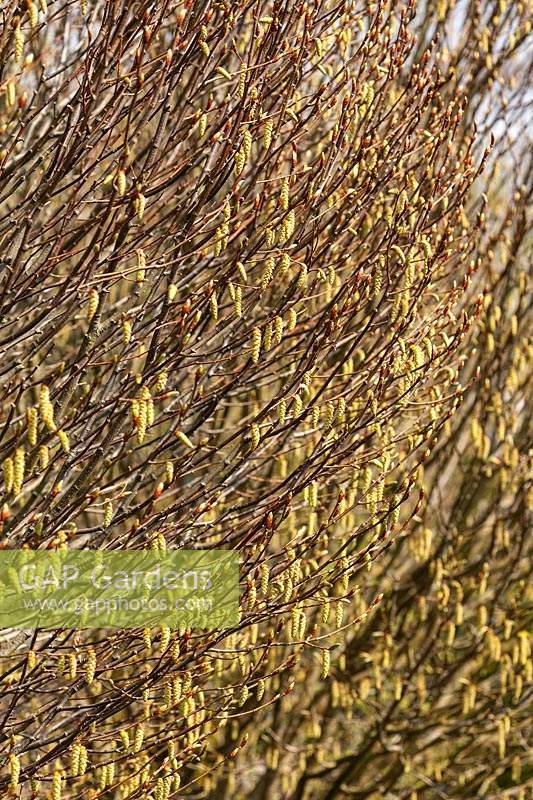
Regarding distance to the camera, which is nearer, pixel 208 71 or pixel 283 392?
pixel 283 392

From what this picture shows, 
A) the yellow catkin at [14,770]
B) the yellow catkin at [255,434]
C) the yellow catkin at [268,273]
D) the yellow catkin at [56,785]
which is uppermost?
the yellow catkin at [268,273]

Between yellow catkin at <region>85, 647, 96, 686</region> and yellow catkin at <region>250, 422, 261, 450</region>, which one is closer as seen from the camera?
yellow catkin at <region>85, 647, 96, 686</region>

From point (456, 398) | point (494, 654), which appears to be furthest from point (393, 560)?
point (456, 398)

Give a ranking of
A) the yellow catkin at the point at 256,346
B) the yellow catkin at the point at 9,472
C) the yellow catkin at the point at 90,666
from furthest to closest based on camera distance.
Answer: the yellow catkin at the point at 256,346, the yellow catkin at the point at 90,666, the yellow catkin at the point at 9,472

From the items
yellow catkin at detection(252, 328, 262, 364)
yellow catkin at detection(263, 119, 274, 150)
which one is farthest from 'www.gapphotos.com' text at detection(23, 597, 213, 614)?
yellow catkin at detection(263, 119, 274, 150)

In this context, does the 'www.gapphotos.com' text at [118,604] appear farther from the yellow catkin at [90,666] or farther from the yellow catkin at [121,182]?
the yellow catkin at [121,182]

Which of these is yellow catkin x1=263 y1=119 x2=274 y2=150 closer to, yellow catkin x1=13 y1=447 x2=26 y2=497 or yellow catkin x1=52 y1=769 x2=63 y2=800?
yellow catkin x1=13 y1=447 x2=26 y2=497

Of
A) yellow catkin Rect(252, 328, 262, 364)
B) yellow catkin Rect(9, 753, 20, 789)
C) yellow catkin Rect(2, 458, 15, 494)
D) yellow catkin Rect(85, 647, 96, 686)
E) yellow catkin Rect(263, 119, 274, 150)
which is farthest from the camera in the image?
yellow catkin Rect(263, 119, 274, 150)

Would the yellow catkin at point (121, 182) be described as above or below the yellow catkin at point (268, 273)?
above

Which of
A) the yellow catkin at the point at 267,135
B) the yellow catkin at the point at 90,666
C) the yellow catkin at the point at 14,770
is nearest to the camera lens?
the yellow catkin at the point at 14,770

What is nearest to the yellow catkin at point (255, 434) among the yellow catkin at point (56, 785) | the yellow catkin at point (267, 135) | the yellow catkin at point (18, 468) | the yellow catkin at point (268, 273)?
the yellow catkin at point (268, 273)

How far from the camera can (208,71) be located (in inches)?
147

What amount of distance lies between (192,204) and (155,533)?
122 centimetres

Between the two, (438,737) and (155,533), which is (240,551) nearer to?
(155,533)
